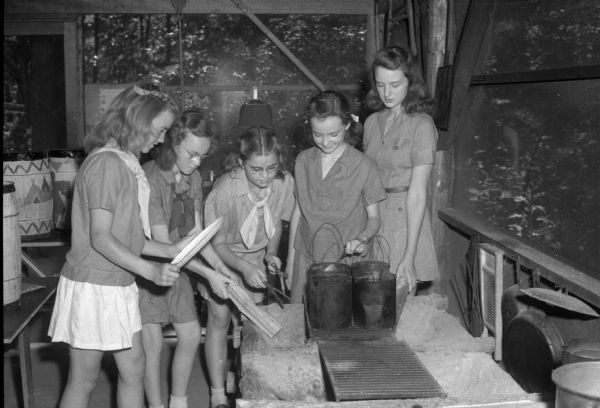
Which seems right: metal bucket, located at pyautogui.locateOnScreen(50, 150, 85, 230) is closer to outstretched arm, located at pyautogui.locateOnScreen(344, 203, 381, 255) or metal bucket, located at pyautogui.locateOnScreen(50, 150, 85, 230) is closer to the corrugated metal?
outstretched arm, located at pyautogui.locateOnScreen(344, 203, 381, 255)

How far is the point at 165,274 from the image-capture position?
2.99m

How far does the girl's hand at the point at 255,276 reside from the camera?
3.66 m

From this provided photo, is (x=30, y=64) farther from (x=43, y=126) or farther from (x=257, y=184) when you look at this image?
(x=257, y=184)

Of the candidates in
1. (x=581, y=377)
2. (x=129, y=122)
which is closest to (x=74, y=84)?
(x=129, y=122)

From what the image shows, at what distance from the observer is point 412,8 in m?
5.74

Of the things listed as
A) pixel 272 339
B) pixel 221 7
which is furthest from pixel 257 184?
pixel 221 7

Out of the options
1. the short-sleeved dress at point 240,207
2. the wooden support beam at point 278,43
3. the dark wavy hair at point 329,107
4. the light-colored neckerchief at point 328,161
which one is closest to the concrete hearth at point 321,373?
the short-sleeved dress at point 240,207

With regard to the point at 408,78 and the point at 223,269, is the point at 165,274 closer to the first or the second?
the point at 223,269

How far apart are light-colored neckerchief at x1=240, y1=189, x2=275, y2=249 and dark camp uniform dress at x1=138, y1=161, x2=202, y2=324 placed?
30 centimetres

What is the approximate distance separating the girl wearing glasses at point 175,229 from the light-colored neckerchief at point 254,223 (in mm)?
269

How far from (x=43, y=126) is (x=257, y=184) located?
4.05 m

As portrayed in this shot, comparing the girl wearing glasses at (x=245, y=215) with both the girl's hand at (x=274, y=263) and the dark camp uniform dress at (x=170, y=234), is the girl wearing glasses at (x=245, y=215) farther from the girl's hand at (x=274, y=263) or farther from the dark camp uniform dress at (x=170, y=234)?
the dark camp uniform dress at (x=170, y=234)

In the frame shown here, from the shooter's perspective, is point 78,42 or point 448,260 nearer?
point 448,260

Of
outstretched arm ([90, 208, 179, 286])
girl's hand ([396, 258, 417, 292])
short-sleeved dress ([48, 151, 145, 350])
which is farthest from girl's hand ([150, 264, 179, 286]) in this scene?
girl's hand ([396, 258, 417, 292])
